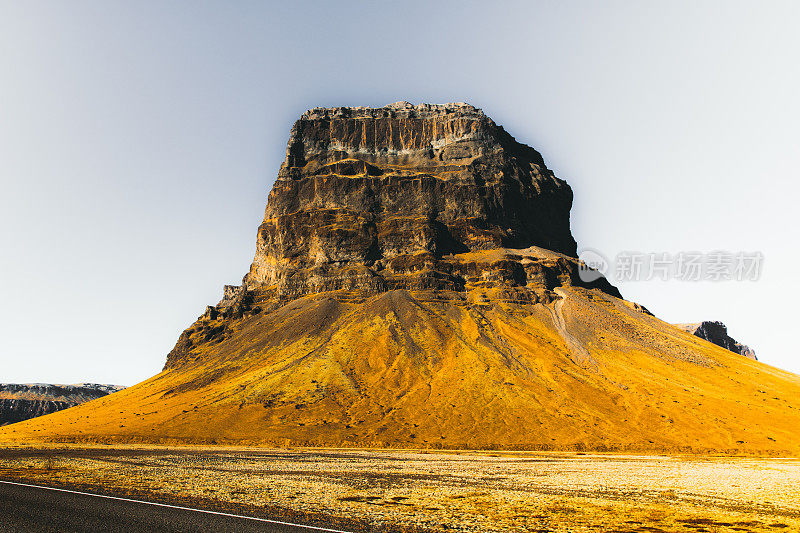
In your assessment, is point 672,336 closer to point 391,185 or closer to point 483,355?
A: point 483,355

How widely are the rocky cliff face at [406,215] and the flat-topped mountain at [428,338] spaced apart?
50 cm

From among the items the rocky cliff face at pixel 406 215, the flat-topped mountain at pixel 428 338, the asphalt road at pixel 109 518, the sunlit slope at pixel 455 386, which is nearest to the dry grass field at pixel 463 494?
the asphalt road at pixel 109 518

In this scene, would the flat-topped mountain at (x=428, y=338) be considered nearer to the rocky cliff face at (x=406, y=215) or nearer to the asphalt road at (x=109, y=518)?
the rocky cliff face at (x=406, y=215)

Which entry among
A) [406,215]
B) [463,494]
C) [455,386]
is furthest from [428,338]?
[463,494]

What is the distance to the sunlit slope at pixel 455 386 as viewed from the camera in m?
70.5

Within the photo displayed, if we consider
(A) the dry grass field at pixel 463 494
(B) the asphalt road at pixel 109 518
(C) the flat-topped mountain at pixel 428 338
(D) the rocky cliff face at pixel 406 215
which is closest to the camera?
(B) the asphalt road at pixel 109 518

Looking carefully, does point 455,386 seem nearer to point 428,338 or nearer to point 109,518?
point 428,338

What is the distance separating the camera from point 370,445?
2648 inches

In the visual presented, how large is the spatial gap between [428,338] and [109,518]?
277ft

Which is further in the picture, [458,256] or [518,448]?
[458,256]

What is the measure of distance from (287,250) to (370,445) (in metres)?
76.3

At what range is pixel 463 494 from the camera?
2289 centimetres

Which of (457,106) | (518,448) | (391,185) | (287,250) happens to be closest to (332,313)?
(287,250)

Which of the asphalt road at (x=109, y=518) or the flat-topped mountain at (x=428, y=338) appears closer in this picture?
the asphalt road at (x=109, y=518)
